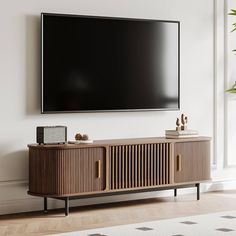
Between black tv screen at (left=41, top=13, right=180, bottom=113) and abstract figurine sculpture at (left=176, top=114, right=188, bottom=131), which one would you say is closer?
black tv screen at (left=41, top=13, right=180, bottom=113)

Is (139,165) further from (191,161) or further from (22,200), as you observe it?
(22,200)

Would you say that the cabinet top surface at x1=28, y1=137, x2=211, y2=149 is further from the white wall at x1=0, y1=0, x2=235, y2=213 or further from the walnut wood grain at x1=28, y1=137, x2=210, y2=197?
the white wall at x1=0, y1=0, x2=235, y2=213

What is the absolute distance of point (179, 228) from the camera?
5582 mm

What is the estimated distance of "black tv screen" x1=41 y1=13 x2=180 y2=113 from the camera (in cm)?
648

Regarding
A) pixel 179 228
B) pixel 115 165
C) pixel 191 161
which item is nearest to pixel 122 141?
pixel 115 165

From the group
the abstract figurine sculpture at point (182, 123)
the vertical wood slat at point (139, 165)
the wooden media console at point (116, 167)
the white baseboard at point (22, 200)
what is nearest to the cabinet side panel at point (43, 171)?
the wooden media console at point (116, 167)

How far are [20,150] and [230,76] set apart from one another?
2642 mm

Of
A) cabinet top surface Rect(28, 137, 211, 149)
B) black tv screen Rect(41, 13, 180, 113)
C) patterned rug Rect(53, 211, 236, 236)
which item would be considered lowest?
patterned rug Rect(53, 211, 236, 236)

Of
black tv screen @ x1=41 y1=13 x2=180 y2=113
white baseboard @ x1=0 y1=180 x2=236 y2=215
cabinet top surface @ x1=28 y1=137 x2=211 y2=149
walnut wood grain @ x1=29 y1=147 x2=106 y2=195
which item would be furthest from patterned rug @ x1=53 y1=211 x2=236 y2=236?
black tv screen @ x1=41 y1=13 x2=180 y2=113

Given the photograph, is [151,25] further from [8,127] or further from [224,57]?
[8,127]

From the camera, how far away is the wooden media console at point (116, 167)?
20.3 feet

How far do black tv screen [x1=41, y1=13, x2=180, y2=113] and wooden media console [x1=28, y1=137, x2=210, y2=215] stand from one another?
46cm

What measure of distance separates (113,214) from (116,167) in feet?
1.46

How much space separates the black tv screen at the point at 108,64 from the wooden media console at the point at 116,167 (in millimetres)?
464
